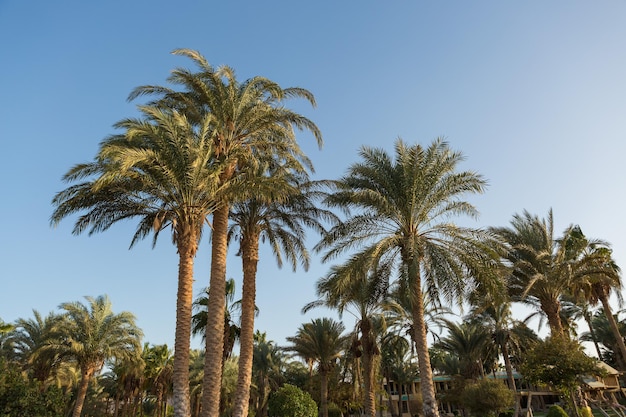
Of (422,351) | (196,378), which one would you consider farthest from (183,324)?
(196,378)

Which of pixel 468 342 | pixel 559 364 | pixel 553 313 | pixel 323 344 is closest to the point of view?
pixel 559 364

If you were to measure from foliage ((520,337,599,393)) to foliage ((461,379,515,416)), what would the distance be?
11159 millimetres

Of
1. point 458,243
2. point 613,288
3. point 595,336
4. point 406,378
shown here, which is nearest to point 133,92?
point 458,243

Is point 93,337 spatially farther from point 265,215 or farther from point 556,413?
point 556,413

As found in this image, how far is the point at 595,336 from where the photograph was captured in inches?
2020

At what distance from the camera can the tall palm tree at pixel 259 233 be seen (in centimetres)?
1933

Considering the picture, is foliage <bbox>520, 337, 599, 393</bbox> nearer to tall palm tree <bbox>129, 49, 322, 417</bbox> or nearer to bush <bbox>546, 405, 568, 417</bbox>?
bush <bbox>546, 405, 568, 417</bbox>

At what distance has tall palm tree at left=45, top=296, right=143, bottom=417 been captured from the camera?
30.9m

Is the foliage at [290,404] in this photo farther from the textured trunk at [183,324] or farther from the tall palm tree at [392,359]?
the tall palm tree at [392,359]

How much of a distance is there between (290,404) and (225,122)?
1763cm

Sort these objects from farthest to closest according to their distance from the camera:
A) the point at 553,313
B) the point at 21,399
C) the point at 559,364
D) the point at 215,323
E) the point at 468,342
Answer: the point at 468,342 → the point at 553,313 → the point at 559,364 → the point at 21,399 → the point at 215,323

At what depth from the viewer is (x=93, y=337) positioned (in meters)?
31.5

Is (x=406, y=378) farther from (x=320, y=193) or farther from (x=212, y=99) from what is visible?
(x=212, y=99)

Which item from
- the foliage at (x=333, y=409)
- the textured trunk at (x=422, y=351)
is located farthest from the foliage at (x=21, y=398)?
the foliage at (x=333, y=409)
